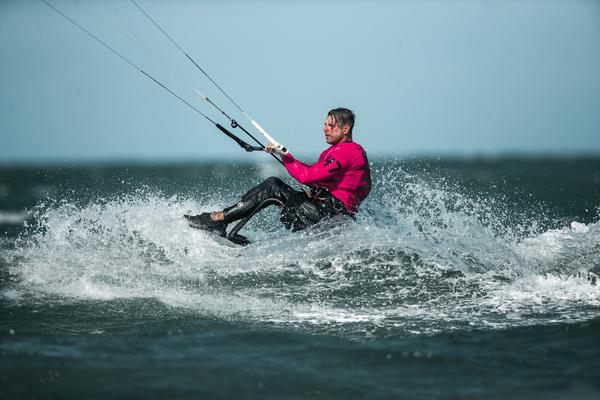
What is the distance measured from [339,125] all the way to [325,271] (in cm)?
175

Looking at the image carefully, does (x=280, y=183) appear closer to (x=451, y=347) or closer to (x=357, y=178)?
(x=357, y=178)

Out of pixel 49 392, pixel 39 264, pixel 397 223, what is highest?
pixel 397 223

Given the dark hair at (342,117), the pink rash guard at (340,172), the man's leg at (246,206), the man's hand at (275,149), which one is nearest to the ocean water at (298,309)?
the man's leg at (246,206)

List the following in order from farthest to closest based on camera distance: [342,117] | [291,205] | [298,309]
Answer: [291,205] → [342,117] → [298,309]

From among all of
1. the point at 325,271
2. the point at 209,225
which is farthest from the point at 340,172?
the point at 209,225

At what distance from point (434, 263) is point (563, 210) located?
10.2 meters

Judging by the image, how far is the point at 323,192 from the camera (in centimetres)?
923

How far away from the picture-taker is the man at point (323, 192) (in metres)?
8.94

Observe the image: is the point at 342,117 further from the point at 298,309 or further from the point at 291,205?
the point at 298,309

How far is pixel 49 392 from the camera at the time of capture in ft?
18.3

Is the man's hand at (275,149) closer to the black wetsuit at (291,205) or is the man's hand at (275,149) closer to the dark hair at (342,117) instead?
the black wetsuit at (291,205)

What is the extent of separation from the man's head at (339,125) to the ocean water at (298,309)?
1048mm

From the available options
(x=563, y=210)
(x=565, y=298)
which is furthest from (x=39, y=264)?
(x=563, y=210)

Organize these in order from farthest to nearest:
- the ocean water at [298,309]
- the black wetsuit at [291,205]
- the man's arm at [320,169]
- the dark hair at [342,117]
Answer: the black wetsuit at [291,205] → the dark hair at [342,117] → the man's arm at [320,169] → the ocean water at [298,309]
